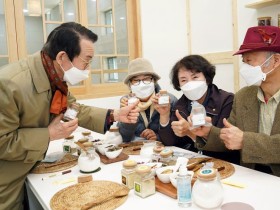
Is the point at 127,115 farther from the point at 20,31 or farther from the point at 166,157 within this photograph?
the point at 20,31

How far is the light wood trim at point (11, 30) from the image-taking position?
3.10 m

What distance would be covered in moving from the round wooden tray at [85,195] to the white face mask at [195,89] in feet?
2.74

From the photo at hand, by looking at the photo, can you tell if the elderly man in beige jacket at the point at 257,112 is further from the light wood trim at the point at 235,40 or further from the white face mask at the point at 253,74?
the light wood trim at the point at 235,40

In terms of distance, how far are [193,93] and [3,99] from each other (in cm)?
112

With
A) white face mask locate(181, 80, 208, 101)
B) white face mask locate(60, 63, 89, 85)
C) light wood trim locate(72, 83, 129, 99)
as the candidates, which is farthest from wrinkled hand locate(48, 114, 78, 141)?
light wood trim locate(72, 83, 129, 99)

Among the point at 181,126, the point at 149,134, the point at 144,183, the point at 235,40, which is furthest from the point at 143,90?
the point at 235,40

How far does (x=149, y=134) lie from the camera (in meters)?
2.07

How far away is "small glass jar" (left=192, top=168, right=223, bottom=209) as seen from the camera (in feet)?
3.25

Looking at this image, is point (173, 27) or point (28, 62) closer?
point (28, 62)

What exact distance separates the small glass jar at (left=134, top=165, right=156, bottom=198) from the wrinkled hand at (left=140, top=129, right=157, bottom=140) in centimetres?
89

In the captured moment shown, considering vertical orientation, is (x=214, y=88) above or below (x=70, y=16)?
below

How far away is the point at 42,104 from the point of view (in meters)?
1.50

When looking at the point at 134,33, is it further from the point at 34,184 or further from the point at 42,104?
the point at 34,184

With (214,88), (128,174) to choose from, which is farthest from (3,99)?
(214,88)
